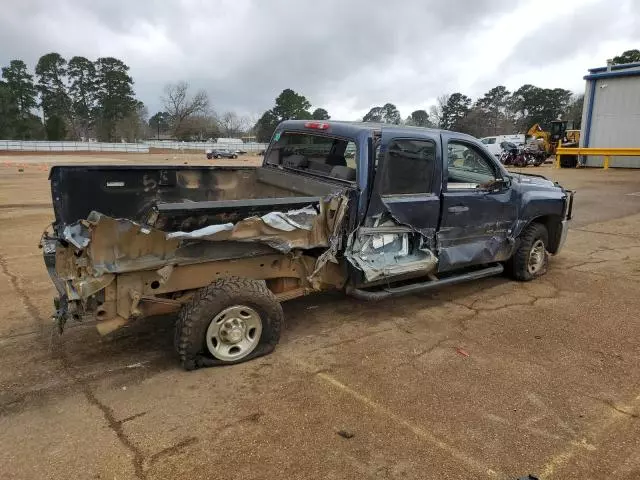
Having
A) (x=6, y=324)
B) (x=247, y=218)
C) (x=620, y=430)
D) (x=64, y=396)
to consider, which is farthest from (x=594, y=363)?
(x=6, y=324)

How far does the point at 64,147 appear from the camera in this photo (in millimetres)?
59844

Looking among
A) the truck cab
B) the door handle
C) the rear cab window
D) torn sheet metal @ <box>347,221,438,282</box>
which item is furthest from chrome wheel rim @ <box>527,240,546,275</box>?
the rear cab window

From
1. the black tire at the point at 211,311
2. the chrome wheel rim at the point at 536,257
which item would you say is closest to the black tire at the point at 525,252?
the chrome wheel rim at the point at 536,257

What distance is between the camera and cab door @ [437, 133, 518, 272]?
5.28 metres

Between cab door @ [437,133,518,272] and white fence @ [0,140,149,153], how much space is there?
203ft

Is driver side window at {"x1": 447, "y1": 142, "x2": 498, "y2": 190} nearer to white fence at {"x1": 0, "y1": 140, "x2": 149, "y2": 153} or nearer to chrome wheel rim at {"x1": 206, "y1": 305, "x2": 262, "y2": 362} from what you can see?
chrome wheel rim at {"x1": 206, "y1": 305, "x2": 262, "y2": 362}

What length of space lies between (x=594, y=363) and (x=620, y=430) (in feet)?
3.44

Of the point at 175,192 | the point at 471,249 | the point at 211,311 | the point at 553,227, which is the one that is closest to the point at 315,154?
the point at 175,192

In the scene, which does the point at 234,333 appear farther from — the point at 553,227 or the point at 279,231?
the point at 553,227

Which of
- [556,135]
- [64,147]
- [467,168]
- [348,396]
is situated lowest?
[348,396]

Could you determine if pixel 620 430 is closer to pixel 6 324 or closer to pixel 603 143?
pixel 6 324

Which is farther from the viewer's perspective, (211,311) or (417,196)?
(417,196)

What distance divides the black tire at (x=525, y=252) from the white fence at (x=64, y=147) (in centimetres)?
6177

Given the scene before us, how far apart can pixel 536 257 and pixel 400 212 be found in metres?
2.70
